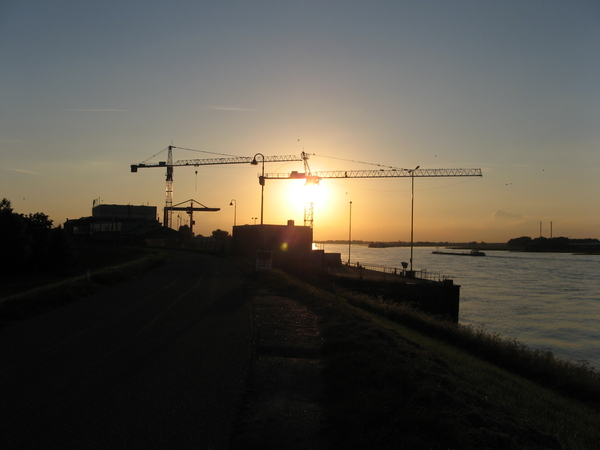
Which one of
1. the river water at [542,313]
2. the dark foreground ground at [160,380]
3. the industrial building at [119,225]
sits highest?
the industrial building at [119,225]

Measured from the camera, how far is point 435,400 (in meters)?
6.11

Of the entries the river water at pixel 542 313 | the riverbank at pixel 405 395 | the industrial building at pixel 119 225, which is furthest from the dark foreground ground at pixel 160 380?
the industrial building at pixel 119 225

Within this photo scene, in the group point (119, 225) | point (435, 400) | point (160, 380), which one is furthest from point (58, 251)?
point (119, 225)

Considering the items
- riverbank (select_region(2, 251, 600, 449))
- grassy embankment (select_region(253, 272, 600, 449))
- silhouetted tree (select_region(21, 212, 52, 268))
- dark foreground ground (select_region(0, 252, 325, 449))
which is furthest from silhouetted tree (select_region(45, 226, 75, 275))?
grassy embankment (select_region(253, 272, 600, 449))

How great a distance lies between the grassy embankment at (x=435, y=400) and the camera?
5250mm

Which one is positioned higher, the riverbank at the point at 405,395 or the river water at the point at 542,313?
the riverbank at the point at 405,395

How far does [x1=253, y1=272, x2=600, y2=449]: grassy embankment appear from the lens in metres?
5.25

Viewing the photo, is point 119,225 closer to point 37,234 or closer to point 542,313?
point 37,234

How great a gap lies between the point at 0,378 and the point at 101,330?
4.22 meters

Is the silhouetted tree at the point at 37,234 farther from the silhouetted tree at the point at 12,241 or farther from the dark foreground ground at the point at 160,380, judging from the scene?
the dark foreground ground at the point at 160,380

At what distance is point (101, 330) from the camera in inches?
464

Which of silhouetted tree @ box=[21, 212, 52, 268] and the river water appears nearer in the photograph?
the river water

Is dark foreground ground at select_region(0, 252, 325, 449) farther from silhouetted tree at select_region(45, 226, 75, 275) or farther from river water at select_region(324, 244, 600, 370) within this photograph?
silhouetted tree at select_region(45, 226, 75, 275)

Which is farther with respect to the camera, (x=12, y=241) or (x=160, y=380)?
(x=12, y=241)
